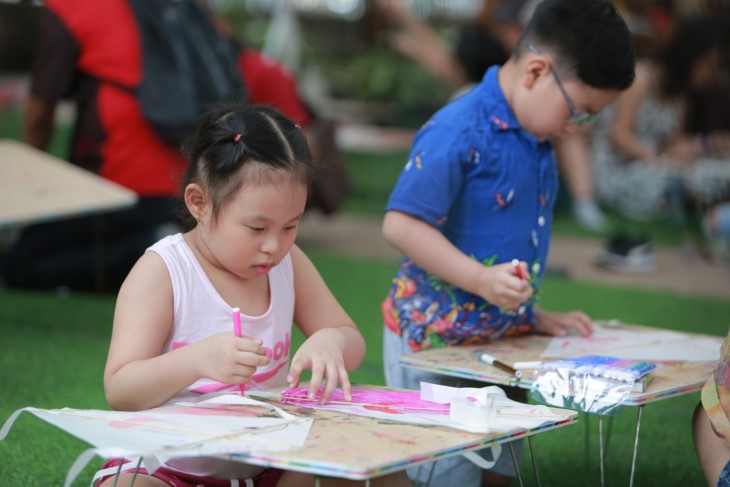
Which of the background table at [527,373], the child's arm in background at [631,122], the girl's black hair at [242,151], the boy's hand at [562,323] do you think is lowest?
the background table at [527,373]

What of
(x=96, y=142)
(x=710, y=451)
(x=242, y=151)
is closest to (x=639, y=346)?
(x=710, y=451)

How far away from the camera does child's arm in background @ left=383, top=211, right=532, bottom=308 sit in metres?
2.40

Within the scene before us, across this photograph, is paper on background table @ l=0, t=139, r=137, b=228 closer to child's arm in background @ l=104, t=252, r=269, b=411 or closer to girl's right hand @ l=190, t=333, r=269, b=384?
child's arm in background @ l=104, t=252, r=269, b=411

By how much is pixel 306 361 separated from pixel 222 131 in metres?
0.48

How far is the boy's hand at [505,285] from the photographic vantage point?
230cm

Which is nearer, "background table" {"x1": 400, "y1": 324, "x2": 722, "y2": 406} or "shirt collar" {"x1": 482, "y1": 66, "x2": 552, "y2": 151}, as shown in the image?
"background table" {"x1": 400, "y1": 324, "x2": 722, "y2": 406}

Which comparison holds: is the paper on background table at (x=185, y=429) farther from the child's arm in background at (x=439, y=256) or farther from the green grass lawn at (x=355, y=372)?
the green grass lawn at (x=355, y=372)

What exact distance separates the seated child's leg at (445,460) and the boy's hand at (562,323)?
199 millimetres

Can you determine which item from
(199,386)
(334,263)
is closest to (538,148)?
(199,386)

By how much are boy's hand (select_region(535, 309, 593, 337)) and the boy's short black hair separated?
0.59 metres

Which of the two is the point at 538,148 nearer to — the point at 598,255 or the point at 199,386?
the point at 199,386

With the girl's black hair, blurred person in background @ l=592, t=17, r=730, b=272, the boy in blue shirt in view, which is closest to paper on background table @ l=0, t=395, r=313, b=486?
the girl's black hair

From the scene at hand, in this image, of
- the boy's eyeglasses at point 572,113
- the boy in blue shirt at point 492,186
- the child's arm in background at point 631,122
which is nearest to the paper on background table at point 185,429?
the boy in blue shirt at point 492,186

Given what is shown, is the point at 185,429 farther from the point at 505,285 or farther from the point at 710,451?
the point at 710,451
